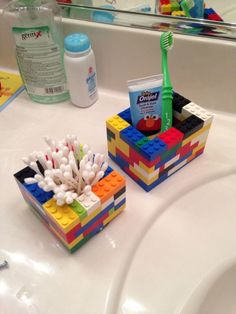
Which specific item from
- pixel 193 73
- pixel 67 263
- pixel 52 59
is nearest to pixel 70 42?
pixel 52 59

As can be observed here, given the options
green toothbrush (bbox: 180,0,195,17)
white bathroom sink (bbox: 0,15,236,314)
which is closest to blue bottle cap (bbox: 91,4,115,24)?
white bathroom sink (bbox: 0,15,236,314)

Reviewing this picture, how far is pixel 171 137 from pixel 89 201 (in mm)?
143

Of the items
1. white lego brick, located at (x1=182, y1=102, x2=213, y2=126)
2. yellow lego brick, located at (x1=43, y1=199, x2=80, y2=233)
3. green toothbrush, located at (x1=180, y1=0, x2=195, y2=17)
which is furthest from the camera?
→ green toothbrush, located at (x1=180, y1=0, x2=195, y2=17)

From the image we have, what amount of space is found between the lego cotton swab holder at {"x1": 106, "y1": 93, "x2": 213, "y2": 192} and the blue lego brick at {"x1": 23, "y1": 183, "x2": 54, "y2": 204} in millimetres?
125

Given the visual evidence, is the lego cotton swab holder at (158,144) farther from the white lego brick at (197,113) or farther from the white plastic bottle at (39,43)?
the white plastic bottle at (39,43)

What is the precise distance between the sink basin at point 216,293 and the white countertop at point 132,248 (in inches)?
0.4

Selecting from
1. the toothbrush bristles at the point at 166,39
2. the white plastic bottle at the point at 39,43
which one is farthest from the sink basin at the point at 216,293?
the white plastic bottle at the point at 39,43

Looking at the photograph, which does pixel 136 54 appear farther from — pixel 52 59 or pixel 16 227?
pixel 16 227

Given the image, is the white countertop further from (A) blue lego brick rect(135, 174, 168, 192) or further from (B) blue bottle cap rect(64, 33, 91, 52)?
(B) blue bottle cap rect(64, 33, 91, 52)

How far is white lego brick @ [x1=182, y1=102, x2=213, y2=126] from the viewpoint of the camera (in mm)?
424

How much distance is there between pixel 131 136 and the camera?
1.30ft

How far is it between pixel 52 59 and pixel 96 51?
91 millimetres

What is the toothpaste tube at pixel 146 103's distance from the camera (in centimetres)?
40

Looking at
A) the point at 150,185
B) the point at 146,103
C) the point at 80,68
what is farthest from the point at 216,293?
the point at 80,68
